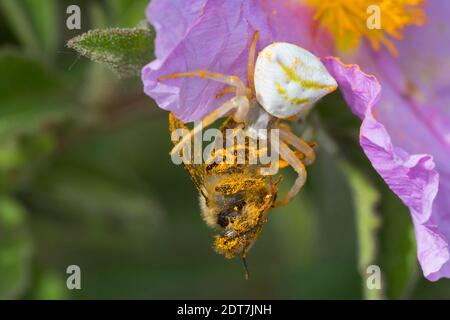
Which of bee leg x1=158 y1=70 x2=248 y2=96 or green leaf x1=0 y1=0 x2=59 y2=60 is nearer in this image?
bee leg x1=158 y1=70 x2=248 y2=96

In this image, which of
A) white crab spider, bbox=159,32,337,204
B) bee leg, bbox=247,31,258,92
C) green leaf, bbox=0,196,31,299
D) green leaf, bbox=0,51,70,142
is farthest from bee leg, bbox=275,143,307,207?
green leaf, bbox=0,196,31,299

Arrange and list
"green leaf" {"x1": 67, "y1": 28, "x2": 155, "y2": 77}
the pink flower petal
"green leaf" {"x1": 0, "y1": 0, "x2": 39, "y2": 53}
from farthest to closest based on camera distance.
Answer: "green leaf" {"x1": 0, "y1": 0, "x2": 39, "y2": 53} → the pink flower petal → "green leaf" {"x1": 67, "y1": 28, "x2": 155, "y2": 77}

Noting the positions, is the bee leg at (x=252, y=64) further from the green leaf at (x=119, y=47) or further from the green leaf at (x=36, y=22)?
the green leaf at (x=36, y=22)

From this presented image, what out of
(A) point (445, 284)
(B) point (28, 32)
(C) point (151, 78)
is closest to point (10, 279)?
(B) point (28, 32)

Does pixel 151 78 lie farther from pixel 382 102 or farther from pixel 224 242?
pixel 382 102

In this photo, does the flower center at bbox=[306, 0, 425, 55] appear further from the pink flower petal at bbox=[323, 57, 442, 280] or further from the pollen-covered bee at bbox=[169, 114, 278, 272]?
the pollen-covered bee at bbox=[169, 114, 278, 272]

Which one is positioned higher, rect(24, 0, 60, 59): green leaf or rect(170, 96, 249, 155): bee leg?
rect(24, 0, 60, 59): green leaf
